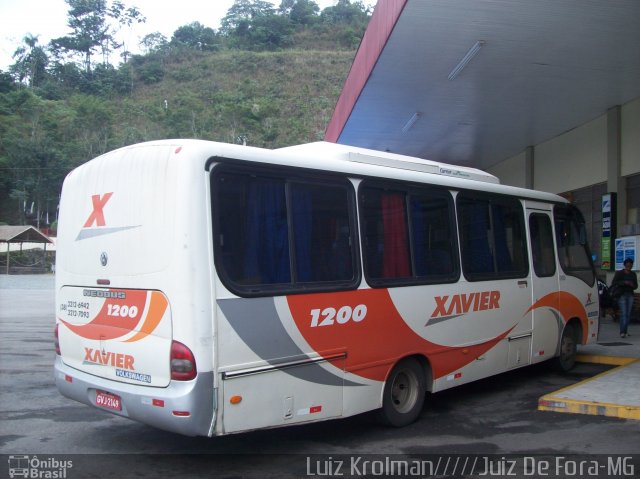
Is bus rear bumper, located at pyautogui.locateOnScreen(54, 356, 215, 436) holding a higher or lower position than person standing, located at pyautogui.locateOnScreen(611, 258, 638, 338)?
lower

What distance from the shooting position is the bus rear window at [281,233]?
509 centimetres

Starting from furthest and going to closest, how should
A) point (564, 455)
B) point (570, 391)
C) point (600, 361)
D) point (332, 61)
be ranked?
point (332, 61) < point (600, 361) < point (570, 391) < point (564, 455)

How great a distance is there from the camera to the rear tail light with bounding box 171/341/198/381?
474cm

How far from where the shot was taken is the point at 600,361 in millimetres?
10414

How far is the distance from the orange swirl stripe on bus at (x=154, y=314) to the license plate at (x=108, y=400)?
613 mm

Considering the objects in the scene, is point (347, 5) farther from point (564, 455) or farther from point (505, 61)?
point (564, 455)

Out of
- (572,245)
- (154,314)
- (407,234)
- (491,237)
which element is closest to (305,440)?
(154,314)

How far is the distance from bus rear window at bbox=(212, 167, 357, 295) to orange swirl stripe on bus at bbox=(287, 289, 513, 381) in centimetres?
17

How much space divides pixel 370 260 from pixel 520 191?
356cm

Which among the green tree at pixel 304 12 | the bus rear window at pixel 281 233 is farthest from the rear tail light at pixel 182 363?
the green tree at pixel 304 12

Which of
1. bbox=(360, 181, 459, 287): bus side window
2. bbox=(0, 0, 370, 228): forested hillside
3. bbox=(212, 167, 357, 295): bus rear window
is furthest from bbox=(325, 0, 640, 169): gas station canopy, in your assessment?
bbox=(0, 0, 370, 228): forested hillside

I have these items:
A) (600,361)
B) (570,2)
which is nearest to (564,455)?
(600,361)

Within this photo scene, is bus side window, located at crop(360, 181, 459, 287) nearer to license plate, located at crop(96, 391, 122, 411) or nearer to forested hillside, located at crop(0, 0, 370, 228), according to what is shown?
license plate, located at crop(96, 391, 122, 411)

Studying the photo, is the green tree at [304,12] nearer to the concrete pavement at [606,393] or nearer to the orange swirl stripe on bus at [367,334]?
the concrete pavement at [606,393]
